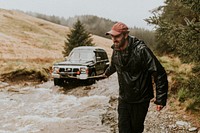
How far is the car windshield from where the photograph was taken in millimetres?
16172

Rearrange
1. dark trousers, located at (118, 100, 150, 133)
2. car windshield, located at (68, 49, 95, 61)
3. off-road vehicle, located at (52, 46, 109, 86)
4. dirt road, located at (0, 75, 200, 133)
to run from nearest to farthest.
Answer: dark trousers, located at (118, 100, 150, 133)
dirt road, located at (0, 75, 200, 133)
off-road vehicle, located at (52, 46, 109, 86)
car windshield, located at (68, 49, 95, 61)

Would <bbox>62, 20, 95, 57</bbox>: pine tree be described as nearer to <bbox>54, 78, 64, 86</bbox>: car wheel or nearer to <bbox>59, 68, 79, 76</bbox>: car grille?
<bbox>54, 78, 64, 86</bbox>: car wheel

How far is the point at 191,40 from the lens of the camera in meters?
7.50

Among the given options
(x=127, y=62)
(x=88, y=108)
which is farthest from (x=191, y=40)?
(x=88, y=108)

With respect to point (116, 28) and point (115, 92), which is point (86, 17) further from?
point (116, 28)

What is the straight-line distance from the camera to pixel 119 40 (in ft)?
15.5

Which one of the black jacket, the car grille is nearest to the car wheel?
the car grille

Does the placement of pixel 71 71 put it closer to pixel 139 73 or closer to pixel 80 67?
pixel 80 67

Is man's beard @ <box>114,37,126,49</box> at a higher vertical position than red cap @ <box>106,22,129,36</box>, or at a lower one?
lower

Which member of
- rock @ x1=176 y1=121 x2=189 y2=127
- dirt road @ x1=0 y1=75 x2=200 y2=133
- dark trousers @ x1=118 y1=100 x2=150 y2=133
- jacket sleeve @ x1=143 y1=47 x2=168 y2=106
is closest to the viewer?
jacket sleeve @ x1=143 y1=47 x2=168 y2=106

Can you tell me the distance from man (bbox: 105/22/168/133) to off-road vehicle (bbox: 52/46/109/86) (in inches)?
348

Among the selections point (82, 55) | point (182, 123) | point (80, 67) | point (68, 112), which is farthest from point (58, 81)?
point (182, 123)

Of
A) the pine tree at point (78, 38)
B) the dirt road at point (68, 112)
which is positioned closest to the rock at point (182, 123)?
the dirt road at point (68, 112)

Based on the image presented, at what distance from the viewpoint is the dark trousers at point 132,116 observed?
488 centimetres
